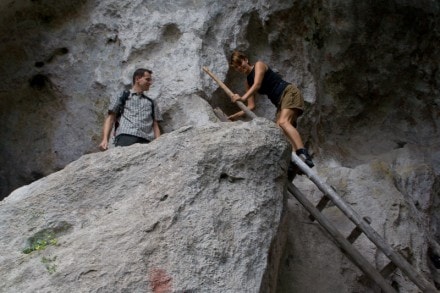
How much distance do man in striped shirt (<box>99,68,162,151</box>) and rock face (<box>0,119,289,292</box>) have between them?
95 centimetres

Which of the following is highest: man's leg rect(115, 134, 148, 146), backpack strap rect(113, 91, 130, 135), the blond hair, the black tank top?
backpack strap rect(113, 91, 130, 135)

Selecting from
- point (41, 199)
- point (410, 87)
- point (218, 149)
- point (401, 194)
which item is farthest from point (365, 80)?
point (41, 199)

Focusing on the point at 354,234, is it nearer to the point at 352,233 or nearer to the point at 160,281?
the point at 352,233

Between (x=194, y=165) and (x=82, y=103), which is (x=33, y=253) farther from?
(x=82, y=103)

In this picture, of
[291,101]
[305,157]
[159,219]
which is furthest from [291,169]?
[159,219]

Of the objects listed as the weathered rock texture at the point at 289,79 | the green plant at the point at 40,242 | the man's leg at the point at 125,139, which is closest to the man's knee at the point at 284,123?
the weathered rock texture at the point at 289,79

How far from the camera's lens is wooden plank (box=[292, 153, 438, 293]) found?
5691 millimetres

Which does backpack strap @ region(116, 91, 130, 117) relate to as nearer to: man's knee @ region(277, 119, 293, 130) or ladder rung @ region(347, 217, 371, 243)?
man's knee @ region(277, 119, 293, 130)

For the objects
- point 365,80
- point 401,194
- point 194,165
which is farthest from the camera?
point 365,80

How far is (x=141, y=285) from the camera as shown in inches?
161

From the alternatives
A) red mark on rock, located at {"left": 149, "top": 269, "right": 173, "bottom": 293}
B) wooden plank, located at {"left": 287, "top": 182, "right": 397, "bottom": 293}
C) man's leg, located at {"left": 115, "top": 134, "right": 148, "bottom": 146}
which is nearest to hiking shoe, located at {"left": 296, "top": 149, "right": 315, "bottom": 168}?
wooden plank, located at {"left": 287, "top": 182, "right": 397, "bottom": 293}

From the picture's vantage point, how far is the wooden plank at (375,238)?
18.7 ft

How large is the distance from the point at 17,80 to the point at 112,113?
2.13 metres

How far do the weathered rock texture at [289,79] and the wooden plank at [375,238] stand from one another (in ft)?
2.15
